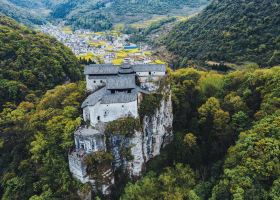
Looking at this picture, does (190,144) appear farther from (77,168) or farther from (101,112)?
(77,168)

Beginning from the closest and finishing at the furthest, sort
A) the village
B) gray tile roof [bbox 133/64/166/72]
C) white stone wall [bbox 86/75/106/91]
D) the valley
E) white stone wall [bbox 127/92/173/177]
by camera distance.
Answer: the valley, white stone wall [bbox 127/92/173/177], gray tile roof [bbox 133/64/166/72], white stone wall [bbox 86/75/106/91], the village

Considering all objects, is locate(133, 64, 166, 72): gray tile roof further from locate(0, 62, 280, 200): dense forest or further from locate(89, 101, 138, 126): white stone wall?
locate(0, 62, 280, 200): dense forest

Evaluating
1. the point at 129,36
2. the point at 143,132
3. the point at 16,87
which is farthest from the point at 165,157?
the point at 129,36

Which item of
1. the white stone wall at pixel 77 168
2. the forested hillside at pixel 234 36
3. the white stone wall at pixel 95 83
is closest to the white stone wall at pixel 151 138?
the white stone wall at pixel 77 168

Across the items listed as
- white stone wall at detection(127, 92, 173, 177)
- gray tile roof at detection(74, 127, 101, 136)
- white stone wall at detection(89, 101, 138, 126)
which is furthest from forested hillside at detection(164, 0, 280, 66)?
gray tile roof at detection(74, 127, 101, 136)

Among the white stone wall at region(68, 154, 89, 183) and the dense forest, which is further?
the white stone wall at region(68, 154, 89, 183)

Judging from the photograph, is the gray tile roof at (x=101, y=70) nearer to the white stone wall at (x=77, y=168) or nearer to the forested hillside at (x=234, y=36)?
the white stone wall at (x=77, y=168)

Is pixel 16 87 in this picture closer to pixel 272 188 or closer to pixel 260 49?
pixel 272 188
